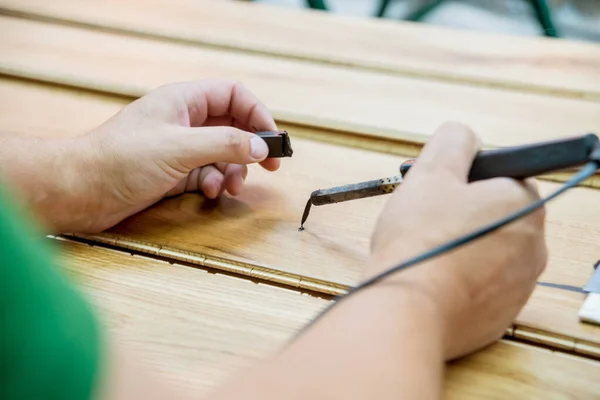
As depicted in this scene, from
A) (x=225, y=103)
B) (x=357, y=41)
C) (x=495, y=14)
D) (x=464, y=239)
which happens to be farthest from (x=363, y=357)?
(x=495, y=14)

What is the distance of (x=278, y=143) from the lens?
84 centimetres

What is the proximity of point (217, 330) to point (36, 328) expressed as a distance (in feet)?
1.11

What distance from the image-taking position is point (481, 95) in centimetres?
105

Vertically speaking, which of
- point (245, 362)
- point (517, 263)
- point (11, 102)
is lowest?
point (245, 362)

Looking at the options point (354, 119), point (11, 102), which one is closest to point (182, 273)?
point (354, 119)

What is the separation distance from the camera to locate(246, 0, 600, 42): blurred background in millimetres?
2504

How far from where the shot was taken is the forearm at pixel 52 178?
0.77 meters

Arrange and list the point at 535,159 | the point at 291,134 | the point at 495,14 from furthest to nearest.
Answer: the point at 495,14 → the point at 291,134 → the point at 535,159

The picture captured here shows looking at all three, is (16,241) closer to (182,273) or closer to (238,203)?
(182,273)

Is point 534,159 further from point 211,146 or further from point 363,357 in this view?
point 211,146

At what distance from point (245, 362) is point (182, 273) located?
6.1 inches

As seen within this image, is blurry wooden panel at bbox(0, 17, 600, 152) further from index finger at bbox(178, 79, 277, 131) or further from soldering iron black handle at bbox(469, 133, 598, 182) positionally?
soldering iron black handle at bbox(469, 133, 598, 182)

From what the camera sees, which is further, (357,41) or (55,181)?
(357,41)

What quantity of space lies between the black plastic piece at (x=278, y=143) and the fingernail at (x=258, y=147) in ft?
0.05
